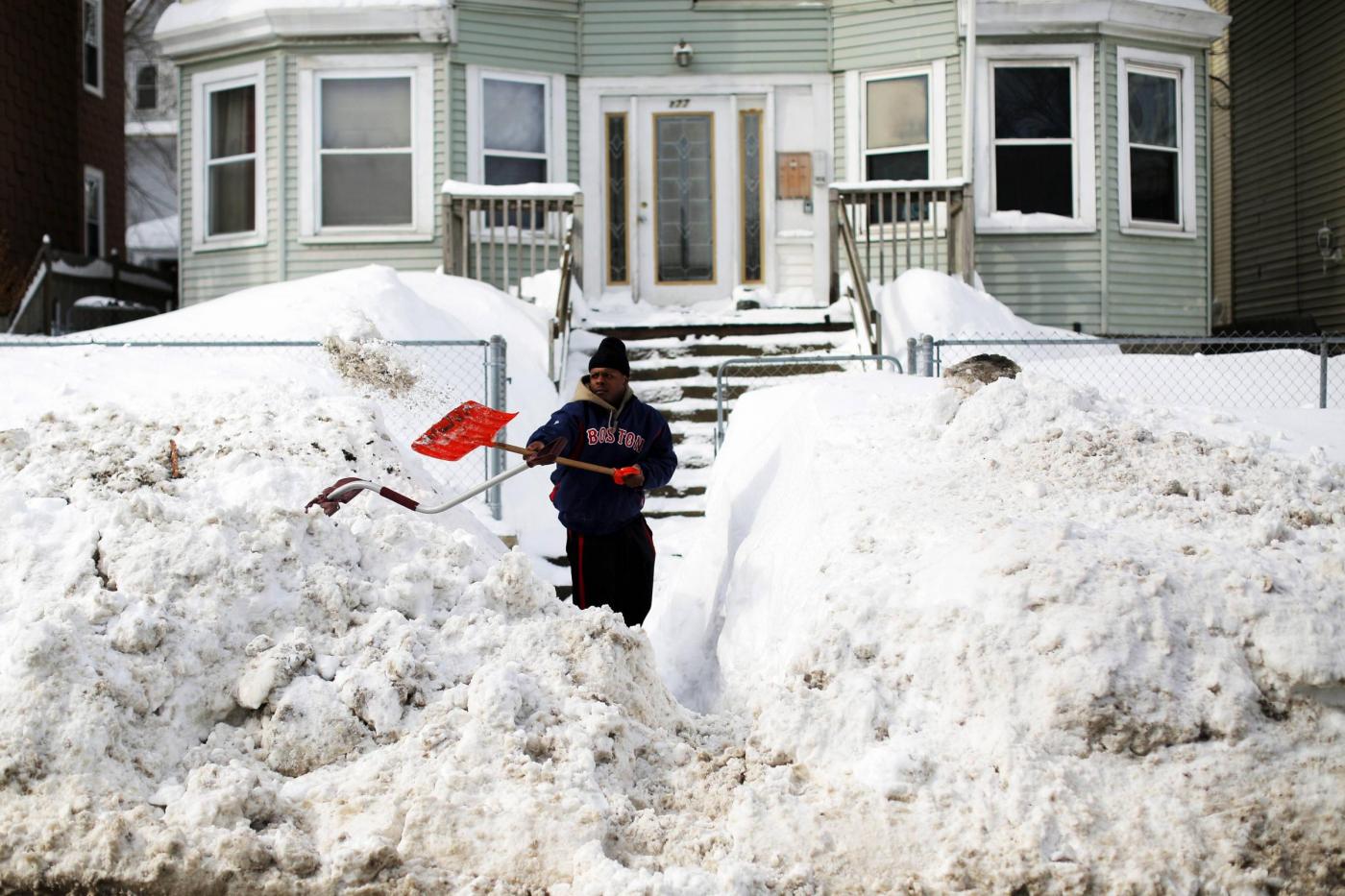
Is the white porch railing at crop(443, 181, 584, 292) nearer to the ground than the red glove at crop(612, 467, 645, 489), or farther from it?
farther from it

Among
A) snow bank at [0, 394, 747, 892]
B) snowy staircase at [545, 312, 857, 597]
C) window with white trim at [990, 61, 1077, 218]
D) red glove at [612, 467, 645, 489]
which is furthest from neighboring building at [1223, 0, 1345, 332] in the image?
snow bank at [0, 394, 747, 892]

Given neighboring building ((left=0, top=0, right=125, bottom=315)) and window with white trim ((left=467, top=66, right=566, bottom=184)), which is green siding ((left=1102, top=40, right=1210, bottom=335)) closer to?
window with white trim ((left=467, top=66, right=566, bottom=184))

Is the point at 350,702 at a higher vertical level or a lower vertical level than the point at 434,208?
lower

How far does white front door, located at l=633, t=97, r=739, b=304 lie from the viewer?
14.0m

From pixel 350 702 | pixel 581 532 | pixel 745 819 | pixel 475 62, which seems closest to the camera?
pixel 745 819

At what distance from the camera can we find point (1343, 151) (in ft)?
52.5

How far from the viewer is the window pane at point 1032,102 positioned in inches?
544

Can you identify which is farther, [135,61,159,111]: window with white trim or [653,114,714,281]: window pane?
[135,61,159,111]: window with white trim

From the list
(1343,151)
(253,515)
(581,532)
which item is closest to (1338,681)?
(581,532)

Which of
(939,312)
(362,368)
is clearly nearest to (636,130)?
(939,312)

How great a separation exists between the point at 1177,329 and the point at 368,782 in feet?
41.1

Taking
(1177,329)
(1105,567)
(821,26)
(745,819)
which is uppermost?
(821,26)

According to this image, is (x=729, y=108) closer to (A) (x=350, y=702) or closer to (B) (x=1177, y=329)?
(B) (x=1177, y=329)

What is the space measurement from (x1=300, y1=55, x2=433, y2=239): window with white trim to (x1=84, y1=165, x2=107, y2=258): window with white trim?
837cm
